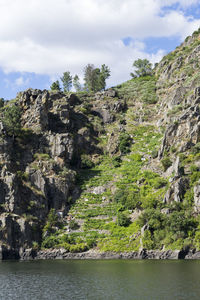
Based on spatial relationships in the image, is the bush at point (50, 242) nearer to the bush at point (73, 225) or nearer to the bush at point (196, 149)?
the bush at point (73, 225)

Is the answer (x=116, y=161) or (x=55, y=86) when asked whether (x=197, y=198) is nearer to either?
(x=116, y=161)

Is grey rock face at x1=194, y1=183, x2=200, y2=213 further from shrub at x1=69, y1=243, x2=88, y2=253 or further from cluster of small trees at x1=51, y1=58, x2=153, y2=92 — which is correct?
cluster of small trees at x1=51, y1=58, x2=153, y2=92

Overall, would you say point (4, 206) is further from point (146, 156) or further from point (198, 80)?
point (198, 80)

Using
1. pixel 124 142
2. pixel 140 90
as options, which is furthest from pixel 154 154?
pixel 140 90

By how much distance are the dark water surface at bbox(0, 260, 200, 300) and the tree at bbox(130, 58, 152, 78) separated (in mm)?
125825

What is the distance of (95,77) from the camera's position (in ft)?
518

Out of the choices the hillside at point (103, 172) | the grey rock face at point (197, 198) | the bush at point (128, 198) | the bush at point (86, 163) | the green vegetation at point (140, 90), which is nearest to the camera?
the grey rock face at point (197, 198)

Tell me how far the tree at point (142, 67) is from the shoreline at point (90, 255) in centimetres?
11649

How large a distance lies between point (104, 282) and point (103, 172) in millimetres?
56769

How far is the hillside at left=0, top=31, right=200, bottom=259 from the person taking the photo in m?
75.8

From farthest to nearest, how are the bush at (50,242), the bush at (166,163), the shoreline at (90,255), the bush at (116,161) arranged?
1. the bush at (116,161)
2. the bush at (166,163)
3. the bush at (50,242)
4. the shoreline at (90,255)

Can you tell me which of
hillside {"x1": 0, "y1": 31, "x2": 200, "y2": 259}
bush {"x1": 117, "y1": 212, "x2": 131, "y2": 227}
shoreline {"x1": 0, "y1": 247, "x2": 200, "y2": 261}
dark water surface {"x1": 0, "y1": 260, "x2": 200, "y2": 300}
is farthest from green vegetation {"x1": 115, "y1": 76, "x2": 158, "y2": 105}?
dark water surface {"x1": 0, "y1": 260, "x2": 200, "y2": 300}

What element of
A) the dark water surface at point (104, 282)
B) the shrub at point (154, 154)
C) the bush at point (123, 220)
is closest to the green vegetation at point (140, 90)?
the shrub at point (154, 154)

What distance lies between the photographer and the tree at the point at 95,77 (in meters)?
155
